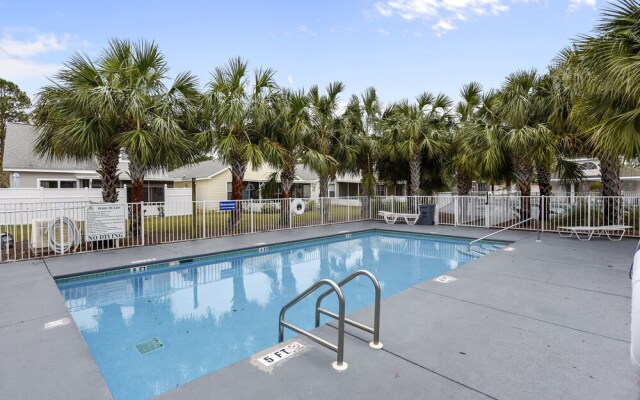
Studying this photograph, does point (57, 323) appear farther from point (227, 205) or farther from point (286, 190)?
point (286, 190)

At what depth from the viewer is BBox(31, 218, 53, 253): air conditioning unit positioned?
25.0 feet

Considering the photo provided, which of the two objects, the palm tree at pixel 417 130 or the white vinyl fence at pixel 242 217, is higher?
the palm tree at pixel 417 130

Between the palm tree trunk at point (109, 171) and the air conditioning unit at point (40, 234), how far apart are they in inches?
67.2

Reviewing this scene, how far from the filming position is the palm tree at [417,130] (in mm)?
13883

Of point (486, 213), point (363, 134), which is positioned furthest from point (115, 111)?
point (486, 213)

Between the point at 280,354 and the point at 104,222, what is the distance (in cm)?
754

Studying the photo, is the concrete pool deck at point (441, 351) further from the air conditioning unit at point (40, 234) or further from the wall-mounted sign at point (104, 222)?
the wall-mounted sign at point (104, 222)

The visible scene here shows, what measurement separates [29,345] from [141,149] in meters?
5.75

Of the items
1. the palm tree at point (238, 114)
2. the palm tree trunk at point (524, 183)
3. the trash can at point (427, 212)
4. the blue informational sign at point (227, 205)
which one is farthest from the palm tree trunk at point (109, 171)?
the palm tree trunk at point (524, 183)

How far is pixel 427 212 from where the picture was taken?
13727 mm

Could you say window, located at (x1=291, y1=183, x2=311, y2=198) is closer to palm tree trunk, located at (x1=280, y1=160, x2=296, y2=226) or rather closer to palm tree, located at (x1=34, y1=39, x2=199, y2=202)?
palm tree trunk, located at (x1=280, y1=160, x2=296, y2=226)

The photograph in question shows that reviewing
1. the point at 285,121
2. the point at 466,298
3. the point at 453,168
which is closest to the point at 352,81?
the point at 285,121

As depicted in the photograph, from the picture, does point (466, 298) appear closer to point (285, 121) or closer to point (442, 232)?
point (442, 232)

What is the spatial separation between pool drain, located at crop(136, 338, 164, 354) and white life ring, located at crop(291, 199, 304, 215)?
8963 mm
